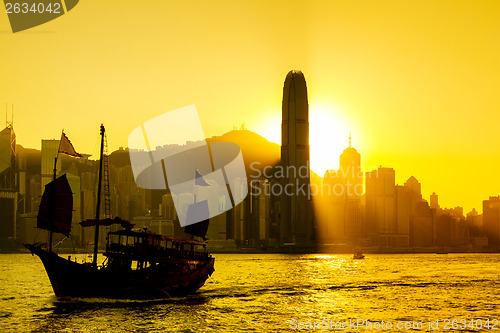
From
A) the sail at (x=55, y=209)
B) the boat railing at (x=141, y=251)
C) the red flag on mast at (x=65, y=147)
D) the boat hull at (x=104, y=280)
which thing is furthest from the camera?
the sail at (x=55, y=209)

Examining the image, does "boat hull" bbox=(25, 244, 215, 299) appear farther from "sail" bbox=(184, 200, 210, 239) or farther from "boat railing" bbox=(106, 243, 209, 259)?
"sail" bbox=(184, 200, 210, 239)

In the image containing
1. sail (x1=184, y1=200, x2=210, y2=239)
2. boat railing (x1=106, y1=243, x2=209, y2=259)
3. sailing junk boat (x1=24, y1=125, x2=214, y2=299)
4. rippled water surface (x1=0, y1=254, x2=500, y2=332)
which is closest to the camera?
rippled water surface (x1=0, y1=254, x2=500, y2=332)

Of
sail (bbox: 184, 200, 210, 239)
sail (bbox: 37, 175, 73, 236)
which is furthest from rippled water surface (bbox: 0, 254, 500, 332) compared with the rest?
sail (bbox: 37, 175, 73, 236)

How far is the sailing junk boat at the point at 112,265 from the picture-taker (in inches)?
2817

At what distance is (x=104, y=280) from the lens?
71438 mm

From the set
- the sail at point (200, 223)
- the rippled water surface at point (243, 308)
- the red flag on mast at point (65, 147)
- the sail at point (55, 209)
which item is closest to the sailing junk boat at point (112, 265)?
the sail at point (55, 209)

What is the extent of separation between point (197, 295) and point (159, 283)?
1140 centimetres

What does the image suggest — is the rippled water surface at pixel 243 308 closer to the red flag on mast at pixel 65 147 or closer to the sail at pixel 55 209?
the sail at pixel 55 209

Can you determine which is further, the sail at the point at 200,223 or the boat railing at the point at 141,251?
the sail at the point at 200,223

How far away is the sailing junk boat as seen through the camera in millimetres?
71562

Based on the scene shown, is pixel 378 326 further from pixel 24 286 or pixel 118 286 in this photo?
pixel 24 286

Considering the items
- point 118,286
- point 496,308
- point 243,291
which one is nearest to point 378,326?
point 496,308

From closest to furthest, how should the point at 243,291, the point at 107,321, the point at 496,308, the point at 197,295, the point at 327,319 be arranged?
the point at 107,321 < the point at 327,319 < the point at 496,308 < the point at 197,295 < the point at 243,291

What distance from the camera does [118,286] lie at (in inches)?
2820
